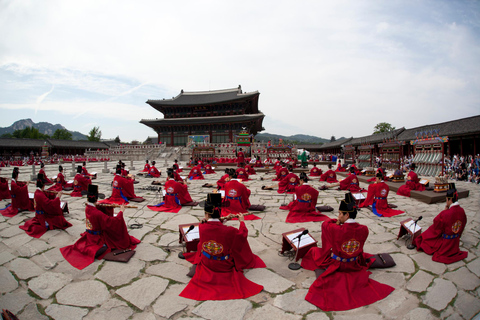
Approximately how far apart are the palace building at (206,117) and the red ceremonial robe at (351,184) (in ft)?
84.6

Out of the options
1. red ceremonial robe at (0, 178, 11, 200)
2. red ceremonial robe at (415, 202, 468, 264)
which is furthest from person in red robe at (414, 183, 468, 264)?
red ceremonial robe at (0, 178, 11, 200)

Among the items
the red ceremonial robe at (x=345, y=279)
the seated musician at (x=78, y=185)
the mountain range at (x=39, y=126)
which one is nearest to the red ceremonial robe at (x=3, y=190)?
the seated musician at (x=78, y=185)

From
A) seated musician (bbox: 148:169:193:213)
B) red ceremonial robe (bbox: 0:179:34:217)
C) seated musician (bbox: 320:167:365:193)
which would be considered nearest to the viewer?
red ceremonial robe (bbox: 0:179:34:217)

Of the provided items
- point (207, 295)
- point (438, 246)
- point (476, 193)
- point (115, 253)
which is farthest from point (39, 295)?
point (476, 193)

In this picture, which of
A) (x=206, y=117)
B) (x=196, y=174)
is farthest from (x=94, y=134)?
(x=196, y=174)

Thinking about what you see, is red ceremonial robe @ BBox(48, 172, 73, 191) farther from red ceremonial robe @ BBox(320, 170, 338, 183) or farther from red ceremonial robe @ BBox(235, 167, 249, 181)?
red ceremonial robe @ BBox(320, 170, 338, 183)

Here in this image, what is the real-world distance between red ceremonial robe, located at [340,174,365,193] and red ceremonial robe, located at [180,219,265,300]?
7590 mm

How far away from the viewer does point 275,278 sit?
3561mm

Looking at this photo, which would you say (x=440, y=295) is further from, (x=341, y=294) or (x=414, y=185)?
(x=414, y=185)

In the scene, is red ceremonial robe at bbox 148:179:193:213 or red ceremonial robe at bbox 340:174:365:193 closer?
red ceremonial robe at bbox 148:179:193:213

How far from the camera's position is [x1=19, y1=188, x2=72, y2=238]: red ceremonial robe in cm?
518

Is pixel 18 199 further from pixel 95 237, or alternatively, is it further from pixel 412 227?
pixel 412 227

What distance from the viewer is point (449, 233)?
12.8ft

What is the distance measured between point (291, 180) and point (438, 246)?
5.45 m
